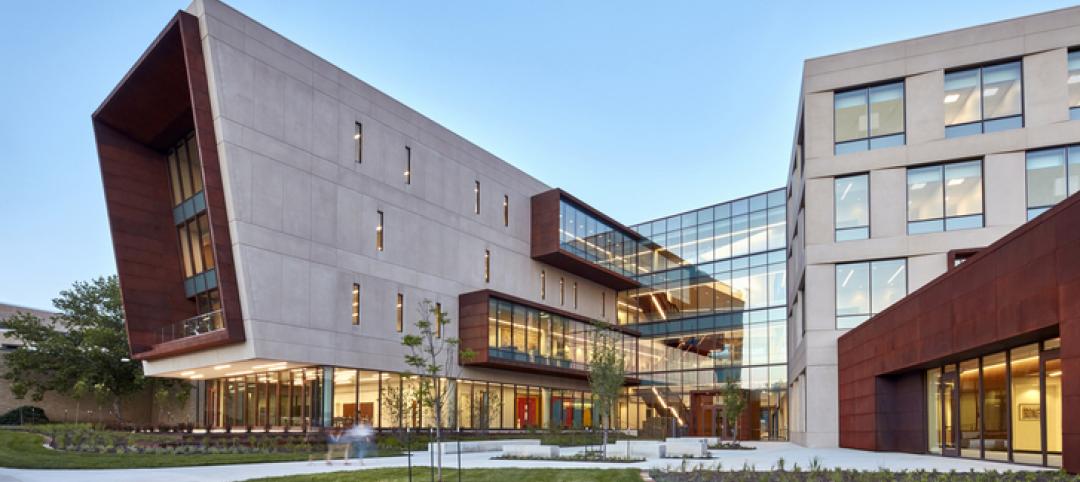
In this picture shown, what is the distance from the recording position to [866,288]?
33094 millimetres

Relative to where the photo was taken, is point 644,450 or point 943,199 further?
point 943,199

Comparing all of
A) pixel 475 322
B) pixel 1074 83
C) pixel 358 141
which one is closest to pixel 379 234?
pixel 358 141

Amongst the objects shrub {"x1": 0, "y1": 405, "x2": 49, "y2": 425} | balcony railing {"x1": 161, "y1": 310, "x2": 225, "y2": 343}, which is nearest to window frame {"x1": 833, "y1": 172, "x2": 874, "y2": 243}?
balcony railing {"x1": 161, "y1": 310, "x2": 225, "y2": 343}

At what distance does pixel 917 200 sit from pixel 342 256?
24465mm

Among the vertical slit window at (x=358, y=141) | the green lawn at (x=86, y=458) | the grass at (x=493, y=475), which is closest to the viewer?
the grass at (x=493, y=475)

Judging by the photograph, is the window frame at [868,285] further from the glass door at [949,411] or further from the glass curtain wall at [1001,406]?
the glass door at [949,411]

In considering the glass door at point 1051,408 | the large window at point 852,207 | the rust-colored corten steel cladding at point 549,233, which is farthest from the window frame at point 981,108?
the rust-colored corten steel cladding at point 549,233

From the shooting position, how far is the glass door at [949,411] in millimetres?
23594

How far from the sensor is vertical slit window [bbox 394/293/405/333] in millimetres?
39625

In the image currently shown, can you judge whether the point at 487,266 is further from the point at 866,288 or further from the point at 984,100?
the point at 984,100

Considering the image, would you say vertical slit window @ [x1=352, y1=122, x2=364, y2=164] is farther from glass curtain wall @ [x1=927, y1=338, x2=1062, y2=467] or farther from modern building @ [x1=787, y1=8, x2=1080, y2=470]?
glass curtain wall @ [x1=927, y1=338, x2=1062, y2=467]

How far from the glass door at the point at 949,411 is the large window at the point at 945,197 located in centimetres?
896

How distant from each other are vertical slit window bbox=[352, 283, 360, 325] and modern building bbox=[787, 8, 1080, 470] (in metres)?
20.0

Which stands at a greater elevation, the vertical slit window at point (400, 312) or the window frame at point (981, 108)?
the window frame at point (981, 108)
